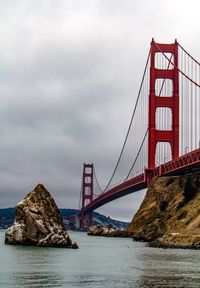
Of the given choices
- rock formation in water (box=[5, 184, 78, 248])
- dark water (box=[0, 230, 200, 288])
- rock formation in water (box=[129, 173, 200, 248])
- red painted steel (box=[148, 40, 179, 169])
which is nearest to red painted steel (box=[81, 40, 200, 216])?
red painted steel (box=[148, 40, 179, 169])

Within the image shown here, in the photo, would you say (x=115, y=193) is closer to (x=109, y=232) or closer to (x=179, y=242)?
(x=109, y=232)

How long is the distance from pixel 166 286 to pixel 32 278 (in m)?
7.75

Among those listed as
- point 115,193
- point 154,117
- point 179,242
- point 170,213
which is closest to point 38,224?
point 179,242

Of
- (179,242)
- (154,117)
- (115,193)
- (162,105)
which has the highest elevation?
(162,105)

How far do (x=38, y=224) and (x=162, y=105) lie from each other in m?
57.3

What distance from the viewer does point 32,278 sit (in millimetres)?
33938

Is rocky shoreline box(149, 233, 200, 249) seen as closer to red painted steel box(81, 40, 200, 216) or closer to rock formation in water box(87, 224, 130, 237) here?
red painted steel box(81, 40, 200, 216)

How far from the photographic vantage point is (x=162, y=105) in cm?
11075

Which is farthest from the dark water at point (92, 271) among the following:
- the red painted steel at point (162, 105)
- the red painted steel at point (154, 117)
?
the red painted steel at point (162, 105)

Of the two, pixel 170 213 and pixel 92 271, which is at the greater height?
pixel 170 213

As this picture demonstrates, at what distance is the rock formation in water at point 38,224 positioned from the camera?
58.3 metres

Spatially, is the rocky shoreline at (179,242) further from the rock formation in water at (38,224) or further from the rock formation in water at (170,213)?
the rock formation in water at (38,224)

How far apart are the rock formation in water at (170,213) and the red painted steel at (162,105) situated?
635 centimetres

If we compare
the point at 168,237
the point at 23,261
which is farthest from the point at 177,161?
the point at 23,261
